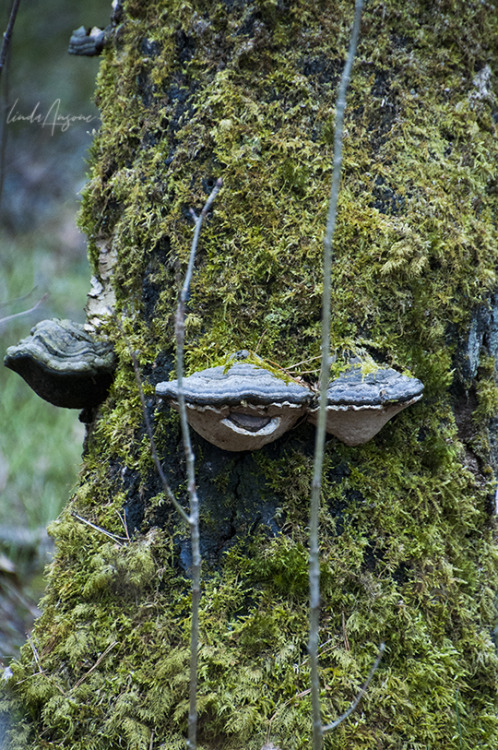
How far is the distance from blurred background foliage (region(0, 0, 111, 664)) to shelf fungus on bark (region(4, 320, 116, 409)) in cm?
220

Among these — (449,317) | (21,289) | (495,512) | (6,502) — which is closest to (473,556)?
(495,512)

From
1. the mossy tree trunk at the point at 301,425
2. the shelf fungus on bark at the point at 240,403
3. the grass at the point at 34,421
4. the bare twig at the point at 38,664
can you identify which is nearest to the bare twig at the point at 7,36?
the mossy tree trunk at the point at 301,425

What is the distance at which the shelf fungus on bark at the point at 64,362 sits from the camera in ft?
7.47

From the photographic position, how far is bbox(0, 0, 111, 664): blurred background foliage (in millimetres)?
4715

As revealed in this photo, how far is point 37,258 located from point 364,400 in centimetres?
790

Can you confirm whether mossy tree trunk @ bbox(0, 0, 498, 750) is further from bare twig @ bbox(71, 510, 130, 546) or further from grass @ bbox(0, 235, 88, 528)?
grass @ bbox(0, 235, 88, 528)

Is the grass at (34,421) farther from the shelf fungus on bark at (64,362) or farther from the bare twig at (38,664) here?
the bare twig at (38,664)

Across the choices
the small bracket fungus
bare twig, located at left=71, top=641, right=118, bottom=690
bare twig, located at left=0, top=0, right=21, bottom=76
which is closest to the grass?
the small bracket fungus

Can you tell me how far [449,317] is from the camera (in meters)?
2.29

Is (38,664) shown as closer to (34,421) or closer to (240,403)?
(240,403)

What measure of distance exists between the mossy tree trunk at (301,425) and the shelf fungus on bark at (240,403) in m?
0.23

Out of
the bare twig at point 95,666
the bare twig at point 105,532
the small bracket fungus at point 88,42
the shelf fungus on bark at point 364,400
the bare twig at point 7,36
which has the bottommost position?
the bare twig at point 95,666

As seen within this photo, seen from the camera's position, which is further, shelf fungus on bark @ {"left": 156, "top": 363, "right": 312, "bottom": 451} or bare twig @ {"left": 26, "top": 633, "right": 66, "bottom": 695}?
bare twig @ {"left": 26, "top": 633, "right": 66, "bottom": 695}

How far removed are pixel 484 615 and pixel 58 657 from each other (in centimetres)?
174
